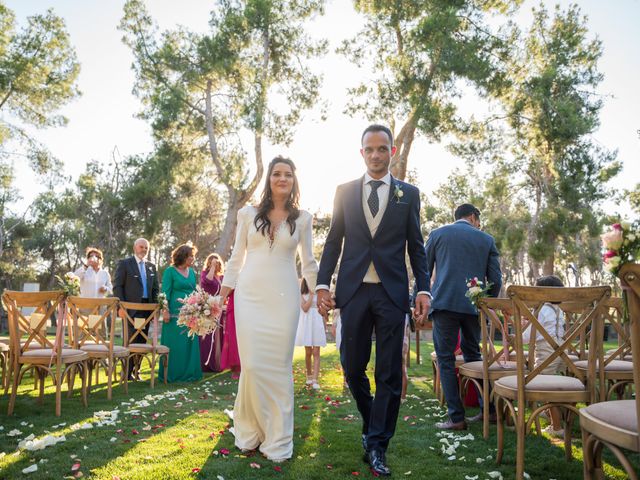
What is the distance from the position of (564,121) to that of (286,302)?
15851mm

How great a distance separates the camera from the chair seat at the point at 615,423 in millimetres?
2238

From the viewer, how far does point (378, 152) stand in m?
3.89

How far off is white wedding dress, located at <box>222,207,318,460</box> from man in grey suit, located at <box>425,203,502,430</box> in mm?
1751

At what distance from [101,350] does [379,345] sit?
4436 mm

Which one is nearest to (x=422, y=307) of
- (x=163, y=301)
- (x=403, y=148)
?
(x=163, y=301)

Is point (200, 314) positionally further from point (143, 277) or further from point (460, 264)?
point (143, 277)

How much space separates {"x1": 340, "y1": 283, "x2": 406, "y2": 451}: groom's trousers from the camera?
3.67m

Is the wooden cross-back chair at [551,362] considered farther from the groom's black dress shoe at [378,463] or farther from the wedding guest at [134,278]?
the wedding guest at [134,278]

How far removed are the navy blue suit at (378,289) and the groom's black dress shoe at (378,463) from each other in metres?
0.04

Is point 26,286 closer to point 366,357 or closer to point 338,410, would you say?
point 338,410

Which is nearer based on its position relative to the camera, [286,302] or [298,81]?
[286,302]

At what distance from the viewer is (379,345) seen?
12.3ft

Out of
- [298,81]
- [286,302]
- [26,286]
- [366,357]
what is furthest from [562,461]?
[26,286]

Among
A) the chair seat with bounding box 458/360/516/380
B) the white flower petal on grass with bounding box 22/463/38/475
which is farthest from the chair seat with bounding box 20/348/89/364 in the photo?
the chair seat with bounding box 458/360/516/380
